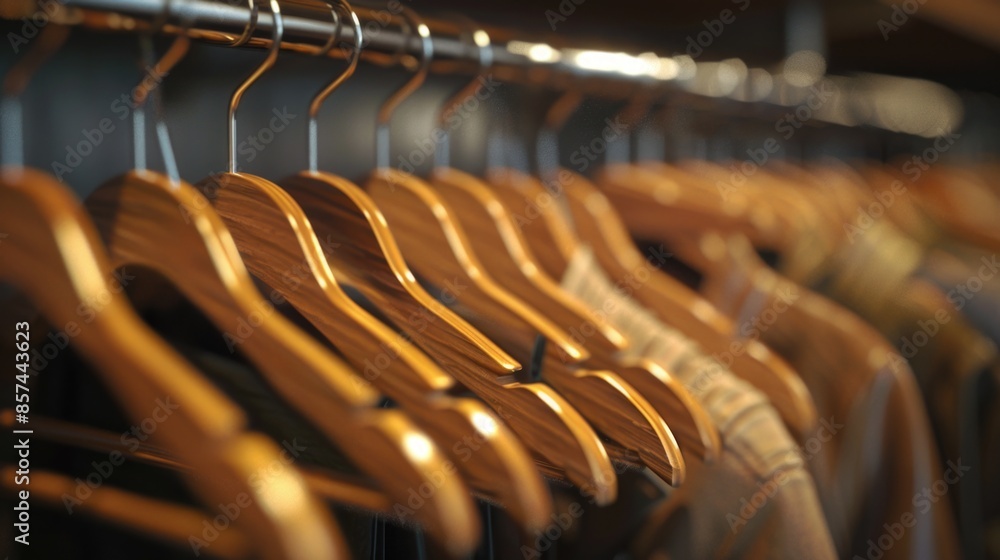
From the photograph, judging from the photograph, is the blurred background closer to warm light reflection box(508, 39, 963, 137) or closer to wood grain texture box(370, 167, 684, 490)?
warm light reflection box(508, 39, 963, 137)

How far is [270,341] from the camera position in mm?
354

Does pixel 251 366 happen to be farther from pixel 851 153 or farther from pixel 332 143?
pixel 851 153

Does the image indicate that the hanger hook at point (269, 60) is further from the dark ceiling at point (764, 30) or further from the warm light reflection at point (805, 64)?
the warm light reflection at point (805, 64)

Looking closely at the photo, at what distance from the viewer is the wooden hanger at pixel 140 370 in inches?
11.0

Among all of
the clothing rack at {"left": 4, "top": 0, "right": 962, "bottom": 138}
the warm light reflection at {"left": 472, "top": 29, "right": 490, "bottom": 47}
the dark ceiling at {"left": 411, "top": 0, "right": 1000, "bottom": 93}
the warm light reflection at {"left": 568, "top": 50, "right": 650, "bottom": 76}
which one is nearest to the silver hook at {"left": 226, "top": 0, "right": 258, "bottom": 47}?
the clothing rack at {"left": 4, "top": 0, "right": 962, "bottom": 138}

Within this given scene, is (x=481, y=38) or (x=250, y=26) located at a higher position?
(x=481, y=38)

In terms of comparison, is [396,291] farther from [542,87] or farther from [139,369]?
[542,87]

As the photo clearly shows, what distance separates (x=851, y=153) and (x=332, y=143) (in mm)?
1391

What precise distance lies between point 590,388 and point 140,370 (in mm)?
254

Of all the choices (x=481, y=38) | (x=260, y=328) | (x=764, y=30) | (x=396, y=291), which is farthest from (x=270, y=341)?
(x=764, y=30)

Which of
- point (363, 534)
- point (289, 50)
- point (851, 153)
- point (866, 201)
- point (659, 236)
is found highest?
point (851, 153)

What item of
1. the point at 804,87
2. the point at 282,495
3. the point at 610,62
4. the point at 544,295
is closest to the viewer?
the point at 282,495

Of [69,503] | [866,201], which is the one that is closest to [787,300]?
[866,201]

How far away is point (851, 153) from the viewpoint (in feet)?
6.26
